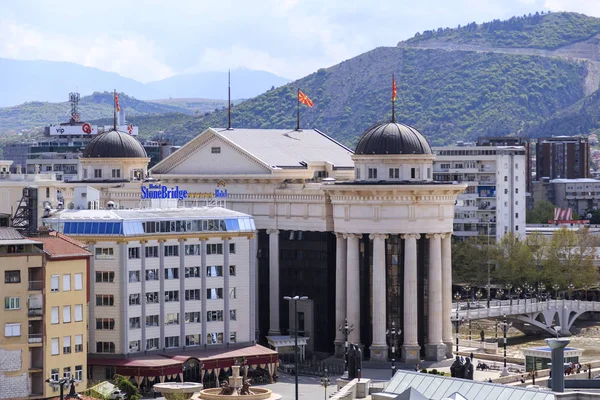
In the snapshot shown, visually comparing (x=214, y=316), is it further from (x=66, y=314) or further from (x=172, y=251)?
(x=66, y=314)

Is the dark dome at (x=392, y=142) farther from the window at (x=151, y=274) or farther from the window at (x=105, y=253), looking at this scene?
the window at (x=105, y=253)

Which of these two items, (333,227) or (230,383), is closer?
(230,383)

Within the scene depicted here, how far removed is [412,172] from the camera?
159m

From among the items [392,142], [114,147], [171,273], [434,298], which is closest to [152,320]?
[171,273]

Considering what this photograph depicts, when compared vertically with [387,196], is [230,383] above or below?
below

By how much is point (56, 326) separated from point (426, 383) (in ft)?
132

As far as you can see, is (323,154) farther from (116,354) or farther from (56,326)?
(56,326)

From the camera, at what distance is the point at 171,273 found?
14700cm

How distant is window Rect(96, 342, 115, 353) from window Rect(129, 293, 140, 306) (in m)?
3.46

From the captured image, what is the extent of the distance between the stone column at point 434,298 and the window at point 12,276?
150 ft

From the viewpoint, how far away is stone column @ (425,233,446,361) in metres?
158

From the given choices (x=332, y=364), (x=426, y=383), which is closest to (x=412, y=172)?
(x=332, y=364)

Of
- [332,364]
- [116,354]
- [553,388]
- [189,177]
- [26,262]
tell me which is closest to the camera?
[553,388]

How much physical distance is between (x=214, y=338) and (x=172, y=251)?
26.0 ft
